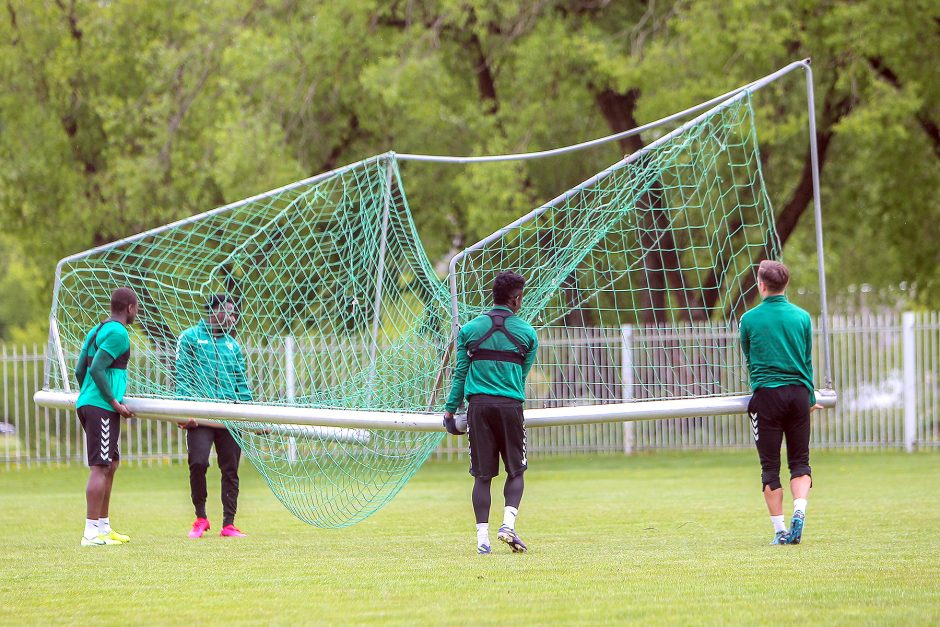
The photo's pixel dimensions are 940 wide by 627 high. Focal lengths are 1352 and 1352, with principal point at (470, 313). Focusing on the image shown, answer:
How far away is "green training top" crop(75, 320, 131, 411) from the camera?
9.91 meters

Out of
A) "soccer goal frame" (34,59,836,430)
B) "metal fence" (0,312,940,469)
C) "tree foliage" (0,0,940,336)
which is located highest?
"tree foliage" (0,0,940,336)

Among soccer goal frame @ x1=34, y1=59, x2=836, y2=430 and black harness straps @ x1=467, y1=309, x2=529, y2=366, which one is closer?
black harness straps @ x1=467, y1=309, x2=529, y2=366

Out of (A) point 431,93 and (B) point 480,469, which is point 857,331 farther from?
(B) point 480,469

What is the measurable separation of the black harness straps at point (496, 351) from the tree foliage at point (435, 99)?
13.0m

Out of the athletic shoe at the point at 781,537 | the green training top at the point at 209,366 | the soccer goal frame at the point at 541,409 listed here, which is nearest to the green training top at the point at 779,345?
the soccer goal frame at the point at 541,409

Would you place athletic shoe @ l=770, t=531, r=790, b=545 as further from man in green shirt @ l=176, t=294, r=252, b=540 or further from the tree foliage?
the tree foliage

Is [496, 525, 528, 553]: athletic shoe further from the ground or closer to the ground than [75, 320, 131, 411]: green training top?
closer to the ground

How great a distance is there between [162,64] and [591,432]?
10.4 metres

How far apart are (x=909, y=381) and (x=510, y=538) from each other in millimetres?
14072

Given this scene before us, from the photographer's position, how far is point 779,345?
348 inches

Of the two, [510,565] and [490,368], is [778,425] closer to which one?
[490,368]

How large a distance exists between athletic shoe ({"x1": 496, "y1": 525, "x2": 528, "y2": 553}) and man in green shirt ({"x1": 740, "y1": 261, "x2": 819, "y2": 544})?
1.67m

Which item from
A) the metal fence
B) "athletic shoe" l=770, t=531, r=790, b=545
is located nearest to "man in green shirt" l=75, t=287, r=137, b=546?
"athletic shoe" l=770, t=531, r=790, b=545

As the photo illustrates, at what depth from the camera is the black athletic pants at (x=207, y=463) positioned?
10781 millimetres
